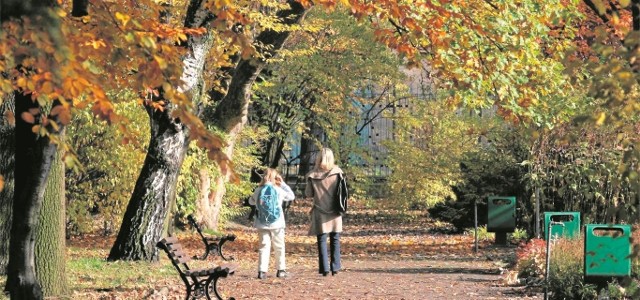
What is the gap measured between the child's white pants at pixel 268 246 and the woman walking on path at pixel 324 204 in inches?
17.9

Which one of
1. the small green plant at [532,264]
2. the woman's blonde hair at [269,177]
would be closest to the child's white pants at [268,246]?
the woman's blonde hair at [269,177]

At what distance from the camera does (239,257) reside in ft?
65.2

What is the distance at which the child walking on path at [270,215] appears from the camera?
47.9ft

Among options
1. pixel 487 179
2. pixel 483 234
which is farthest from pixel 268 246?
pixel 487 179

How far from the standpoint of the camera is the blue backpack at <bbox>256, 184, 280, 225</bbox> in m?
14.5

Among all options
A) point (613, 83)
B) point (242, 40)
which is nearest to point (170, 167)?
point (242, 40)

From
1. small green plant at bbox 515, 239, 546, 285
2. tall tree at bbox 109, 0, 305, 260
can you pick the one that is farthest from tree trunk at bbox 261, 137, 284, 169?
small green plant at bbox 515, 239, 546, 285

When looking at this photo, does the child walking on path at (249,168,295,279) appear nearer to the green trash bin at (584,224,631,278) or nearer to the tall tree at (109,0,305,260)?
the tall tree at (109,0,305,260)

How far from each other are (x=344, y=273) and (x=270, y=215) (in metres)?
1.65

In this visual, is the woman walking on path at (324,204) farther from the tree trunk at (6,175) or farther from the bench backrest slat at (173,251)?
the tree trunk at (6,175)

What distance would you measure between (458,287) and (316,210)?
90.7 inches

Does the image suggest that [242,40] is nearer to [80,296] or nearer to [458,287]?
[80,296]

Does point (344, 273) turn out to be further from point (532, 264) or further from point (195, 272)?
point (195, 272)

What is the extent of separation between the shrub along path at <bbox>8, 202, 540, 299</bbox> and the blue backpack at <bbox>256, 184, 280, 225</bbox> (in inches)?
31.0
